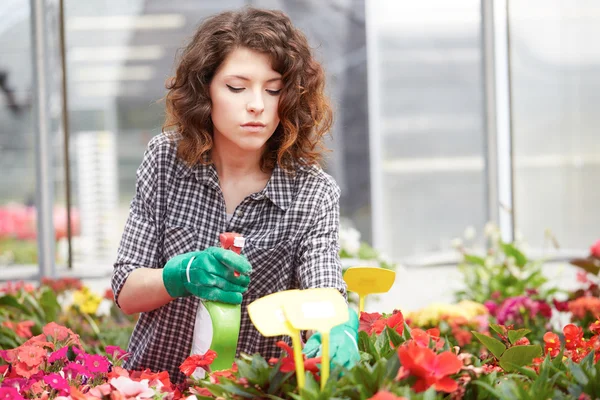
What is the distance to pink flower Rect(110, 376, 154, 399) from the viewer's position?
3.44ft

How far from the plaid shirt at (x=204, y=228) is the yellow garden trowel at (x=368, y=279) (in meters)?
0.13

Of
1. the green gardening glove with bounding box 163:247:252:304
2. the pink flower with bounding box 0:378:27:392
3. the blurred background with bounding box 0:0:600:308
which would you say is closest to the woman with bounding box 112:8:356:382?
the green gardening glove with bounding box 163:247:252:304

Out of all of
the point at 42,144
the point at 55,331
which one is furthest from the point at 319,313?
the point at 42,144

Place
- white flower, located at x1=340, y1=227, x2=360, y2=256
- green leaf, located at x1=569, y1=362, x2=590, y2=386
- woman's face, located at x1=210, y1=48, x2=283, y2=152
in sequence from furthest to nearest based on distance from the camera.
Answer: white flower, located at x1=340, y1=227, x2=360, y2=256 < woman's face, located at x1=210, y1=48, x2=283, y2=152 < green leaf, located at x1=569, y1=362, x2=590, y2=386

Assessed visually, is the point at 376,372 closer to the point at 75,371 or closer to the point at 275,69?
the point at 75,371

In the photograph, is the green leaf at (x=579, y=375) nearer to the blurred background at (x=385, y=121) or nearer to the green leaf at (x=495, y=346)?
the green leaf at (x=495, y=346)

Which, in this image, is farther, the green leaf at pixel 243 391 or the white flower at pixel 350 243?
the white flower at pixel 350 243

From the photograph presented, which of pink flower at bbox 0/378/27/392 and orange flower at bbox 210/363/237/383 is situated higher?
orange flower at bbox 210/363/237/383

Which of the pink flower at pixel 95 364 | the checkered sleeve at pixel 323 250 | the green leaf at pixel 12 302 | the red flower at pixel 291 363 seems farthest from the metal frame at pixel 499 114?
the red flower at pixel 291 363

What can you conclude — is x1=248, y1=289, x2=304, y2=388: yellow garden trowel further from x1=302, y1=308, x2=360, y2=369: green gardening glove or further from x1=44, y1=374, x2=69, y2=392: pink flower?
x1=44, y1=374, x2=69, y2=392: pink flower

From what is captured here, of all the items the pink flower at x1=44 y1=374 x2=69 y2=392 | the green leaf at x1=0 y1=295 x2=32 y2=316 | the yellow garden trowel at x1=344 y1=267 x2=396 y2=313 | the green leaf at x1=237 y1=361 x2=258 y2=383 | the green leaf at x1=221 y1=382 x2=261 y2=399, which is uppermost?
the yellow garden trowel at x1=344 y1=267 x2=396 y2=313

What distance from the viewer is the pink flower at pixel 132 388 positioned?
1049 millimetres

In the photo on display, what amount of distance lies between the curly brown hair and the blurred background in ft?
10.1

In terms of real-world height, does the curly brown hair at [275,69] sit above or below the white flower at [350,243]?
above
